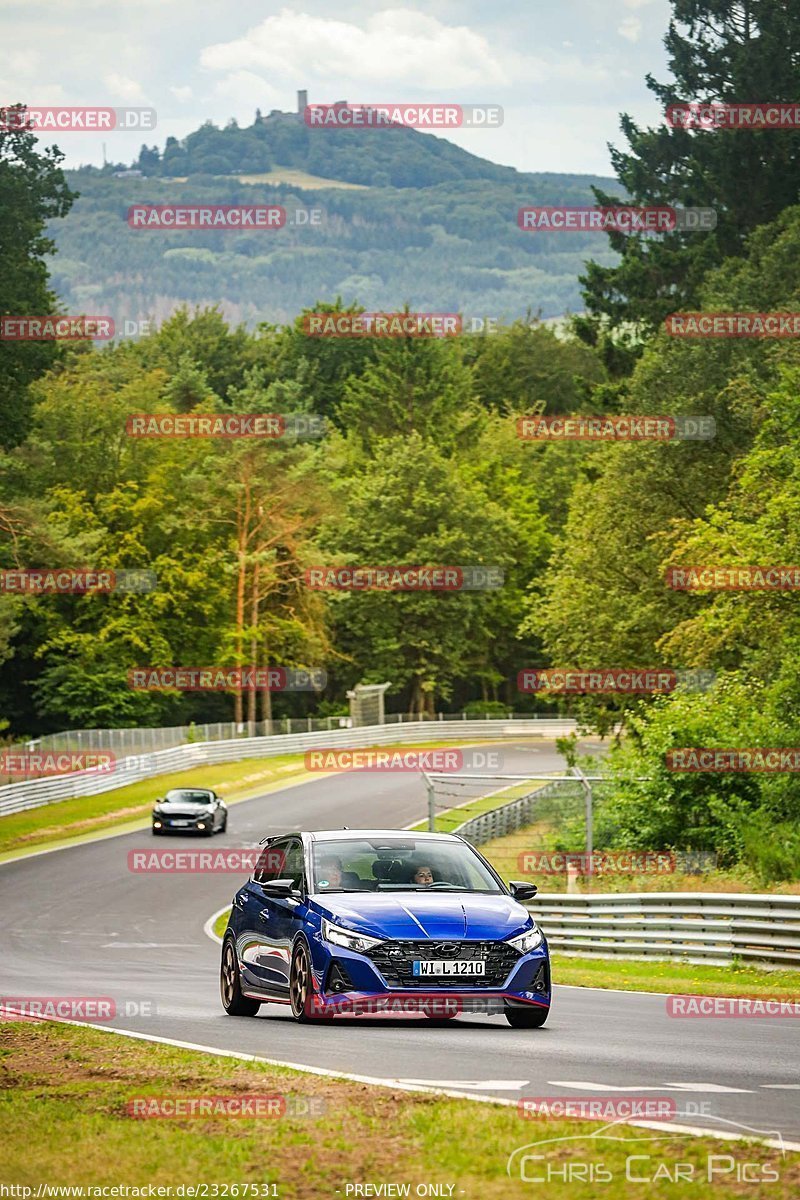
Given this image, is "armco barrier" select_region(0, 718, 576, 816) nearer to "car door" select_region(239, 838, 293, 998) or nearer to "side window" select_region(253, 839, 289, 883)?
"side window" select_region(253, 839, 289, 883)

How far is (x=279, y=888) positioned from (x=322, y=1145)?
21.8ft

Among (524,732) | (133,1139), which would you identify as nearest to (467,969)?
(133,1139)

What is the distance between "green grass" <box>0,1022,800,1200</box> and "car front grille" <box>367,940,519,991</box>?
3150 mm

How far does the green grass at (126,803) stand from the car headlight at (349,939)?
3582 cm

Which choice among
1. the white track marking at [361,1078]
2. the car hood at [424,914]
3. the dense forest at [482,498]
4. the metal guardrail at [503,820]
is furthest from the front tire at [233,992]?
the metal guardrail at [503,820]

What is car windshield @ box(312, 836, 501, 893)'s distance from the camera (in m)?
14.8

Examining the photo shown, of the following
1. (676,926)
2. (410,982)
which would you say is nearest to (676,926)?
(676,926)

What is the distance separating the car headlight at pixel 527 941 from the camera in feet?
45.8

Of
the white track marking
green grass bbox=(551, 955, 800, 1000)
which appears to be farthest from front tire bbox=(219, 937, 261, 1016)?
green grass bbox=(551, 955, 800, 1000)

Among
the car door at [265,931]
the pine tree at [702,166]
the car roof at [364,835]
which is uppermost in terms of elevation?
the pine tree at [702,166]

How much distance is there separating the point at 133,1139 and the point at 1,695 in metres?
81.0

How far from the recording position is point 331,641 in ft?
336

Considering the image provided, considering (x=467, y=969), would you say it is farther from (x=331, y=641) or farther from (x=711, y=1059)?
(x=331, y=641)

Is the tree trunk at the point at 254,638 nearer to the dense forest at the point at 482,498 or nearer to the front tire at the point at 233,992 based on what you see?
the dense forest at the point at 482,498
